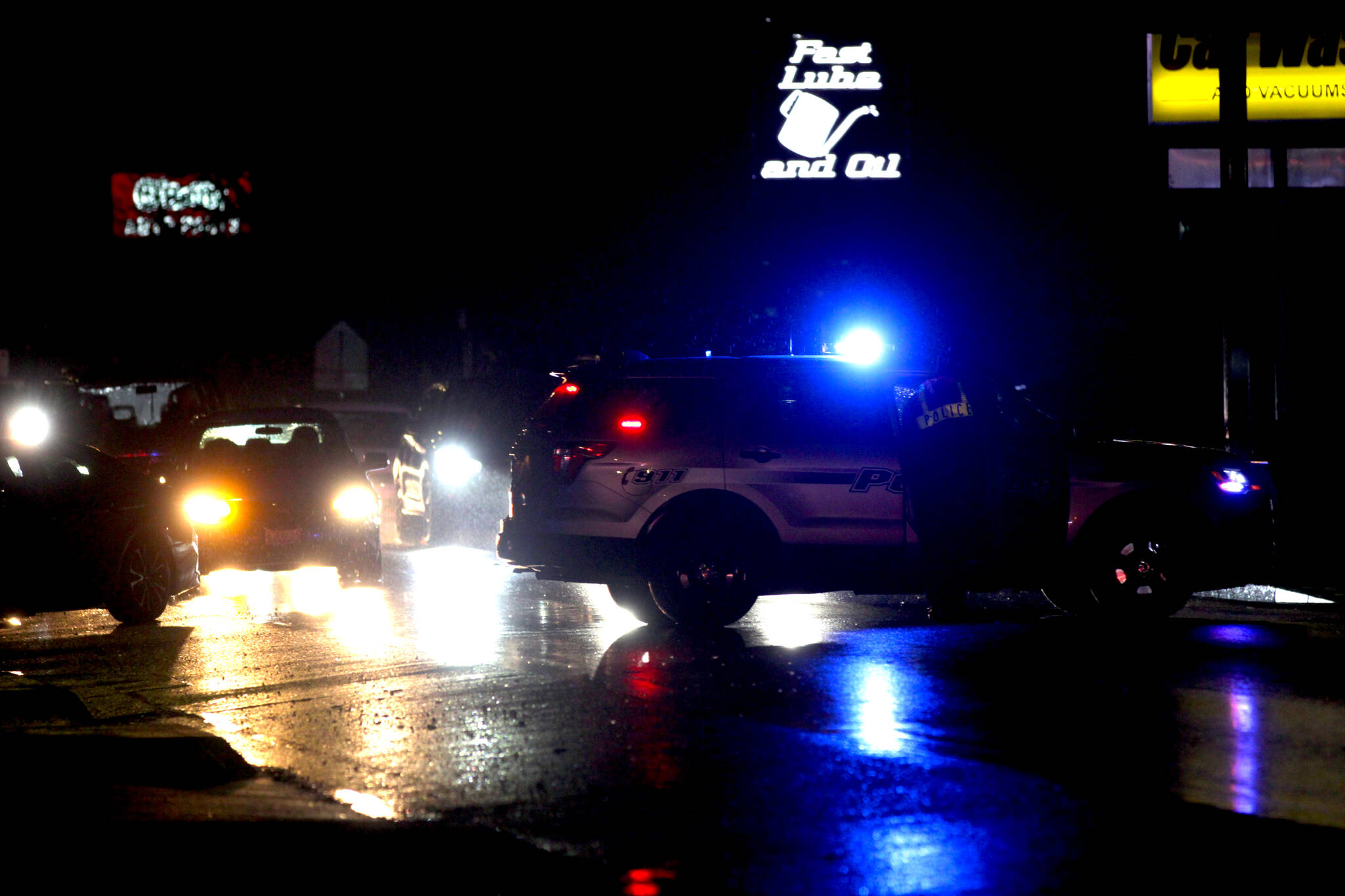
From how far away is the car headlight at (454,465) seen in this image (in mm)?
19281

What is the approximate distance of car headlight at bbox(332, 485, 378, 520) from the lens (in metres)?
15.0

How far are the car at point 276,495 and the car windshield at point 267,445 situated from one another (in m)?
0.01

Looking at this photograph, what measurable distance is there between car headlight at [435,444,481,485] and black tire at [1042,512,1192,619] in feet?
31.4

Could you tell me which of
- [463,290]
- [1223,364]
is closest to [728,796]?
[1223,364]

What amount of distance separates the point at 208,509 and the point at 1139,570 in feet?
26.8

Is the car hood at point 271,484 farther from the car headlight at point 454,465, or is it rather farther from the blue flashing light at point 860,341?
the blue flashing light at point 860,341

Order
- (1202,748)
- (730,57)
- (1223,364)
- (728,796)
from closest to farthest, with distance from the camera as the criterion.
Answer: (728,796)
(1202,748)
(1223,364)
(730,57)

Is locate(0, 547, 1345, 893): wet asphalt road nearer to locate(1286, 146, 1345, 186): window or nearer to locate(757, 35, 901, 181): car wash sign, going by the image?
locate(1286, 146, 1345, 186): window

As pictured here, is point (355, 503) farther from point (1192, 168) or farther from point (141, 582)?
point (1192, 168)

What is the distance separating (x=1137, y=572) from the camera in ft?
36.6

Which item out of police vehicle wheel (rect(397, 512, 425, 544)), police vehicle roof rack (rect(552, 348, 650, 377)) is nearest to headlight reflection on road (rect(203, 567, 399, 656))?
police vehicle roof rack (rect(552, 348, 650, 377))

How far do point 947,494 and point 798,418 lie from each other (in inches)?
46.3

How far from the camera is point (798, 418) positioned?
1098 centimetres

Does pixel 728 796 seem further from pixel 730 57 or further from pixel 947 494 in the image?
pixel 730 57
